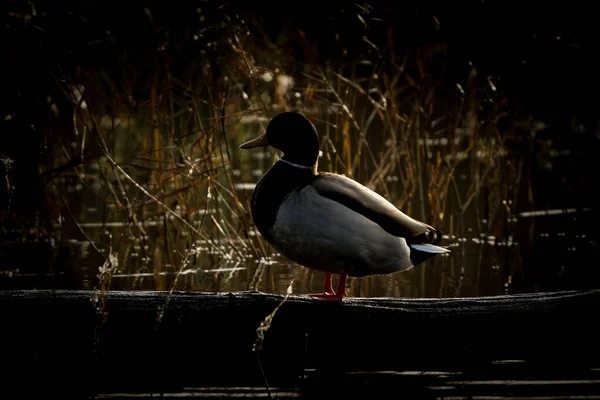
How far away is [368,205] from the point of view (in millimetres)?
4055

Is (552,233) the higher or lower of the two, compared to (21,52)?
lower

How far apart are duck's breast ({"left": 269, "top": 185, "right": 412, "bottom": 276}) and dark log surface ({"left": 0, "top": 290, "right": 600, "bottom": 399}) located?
25 cm

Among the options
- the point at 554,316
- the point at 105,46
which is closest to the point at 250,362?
the point at 554,316

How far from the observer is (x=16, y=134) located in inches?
266

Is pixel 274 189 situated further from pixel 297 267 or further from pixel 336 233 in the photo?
pixel 297 267

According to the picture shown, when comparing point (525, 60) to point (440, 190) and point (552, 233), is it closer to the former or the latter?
point (440, 190)

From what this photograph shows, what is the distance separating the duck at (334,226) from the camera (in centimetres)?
400

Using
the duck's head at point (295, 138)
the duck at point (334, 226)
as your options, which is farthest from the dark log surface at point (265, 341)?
the duck's head at point (295, 138)

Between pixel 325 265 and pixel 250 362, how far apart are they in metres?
0.52

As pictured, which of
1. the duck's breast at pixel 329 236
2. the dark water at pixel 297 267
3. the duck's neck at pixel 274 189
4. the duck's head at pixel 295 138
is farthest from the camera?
the dark water at pixel 297 267

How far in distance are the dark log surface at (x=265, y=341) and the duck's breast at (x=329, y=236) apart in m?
0.25

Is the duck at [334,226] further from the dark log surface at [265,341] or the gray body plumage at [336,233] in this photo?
the dark log surface at [265,341]

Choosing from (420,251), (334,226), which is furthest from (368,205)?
(420,251)

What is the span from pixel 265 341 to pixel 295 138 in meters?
0.94
